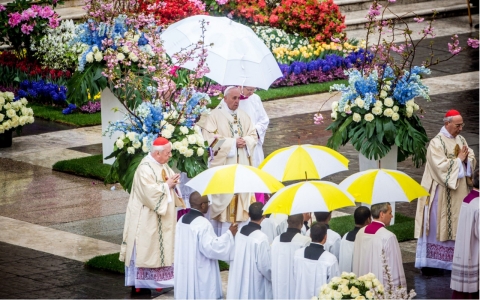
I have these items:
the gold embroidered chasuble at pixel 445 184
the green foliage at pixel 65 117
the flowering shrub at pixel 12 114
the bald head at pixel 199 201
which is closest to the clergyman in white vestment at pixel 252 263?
the bald head at pixel 199 201

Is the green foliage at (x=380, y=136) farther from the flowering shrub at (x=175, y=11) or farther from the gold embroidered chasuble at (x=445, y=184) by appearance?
the flowering shrub at (x=175, y=11)

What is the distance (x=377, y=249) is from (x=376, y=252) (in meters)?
0.03

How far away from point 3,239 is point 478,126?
357 inches

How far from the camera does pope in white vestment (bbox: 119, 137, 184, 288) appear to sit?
11.8m

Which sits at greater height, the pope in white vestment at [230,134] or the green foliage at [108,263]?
the pope in white vestment at [230,134]

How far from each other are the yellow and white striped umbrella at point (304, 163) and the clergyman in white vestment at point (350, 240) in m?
0.92

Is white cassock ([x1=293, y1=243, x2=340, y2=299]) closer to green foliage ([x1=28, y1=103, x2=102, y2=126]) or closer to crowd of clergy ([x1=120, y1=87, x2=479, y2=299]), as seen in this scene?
crowd of clergy ([x1=120, y1=87, x2=479, y2=299])

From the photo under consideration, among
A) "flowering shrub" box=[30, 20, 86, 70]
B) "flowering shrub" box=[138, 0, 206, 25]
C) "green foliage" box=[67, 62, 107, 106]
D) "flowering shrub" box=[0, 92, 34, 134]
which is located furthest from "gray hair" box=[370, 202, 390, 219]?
"flowering shrub" box=[30, 20, 86, 70]

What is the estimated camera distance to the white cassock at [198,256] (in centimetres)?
1110

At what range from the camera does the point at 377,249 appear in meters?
10.5

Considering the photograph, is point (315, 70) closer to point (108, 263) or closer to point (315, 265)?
point (108, 263)

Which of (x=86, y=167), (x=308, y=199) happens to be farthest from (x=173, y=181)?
(x=86, y=167)

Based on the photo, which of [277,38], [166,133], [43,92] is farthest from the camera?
[277,38]

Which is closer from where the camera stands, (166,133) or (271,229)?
(271,229)
